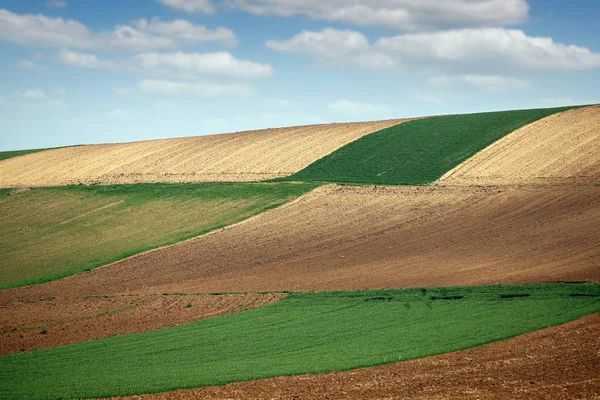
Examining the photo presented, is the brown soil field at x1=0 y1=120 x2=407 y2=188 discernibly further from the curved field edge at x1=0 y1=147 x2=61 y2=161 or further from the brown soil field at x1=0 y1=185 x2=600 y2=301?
the brown soil field at x1=0 y1=185 x2=600 y2=301

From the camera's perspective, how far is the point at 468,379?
16.8 m

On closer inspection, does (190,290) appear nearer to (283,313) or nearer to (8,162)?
(283,313)

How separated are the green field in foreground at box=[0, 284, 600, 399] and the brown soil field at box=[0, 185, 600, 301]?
2299mm

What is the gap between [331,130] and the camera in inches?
2790

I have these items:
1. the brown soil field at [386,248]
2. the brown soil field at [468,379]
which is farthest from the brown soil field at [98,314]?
the brown soil field at [468,379]

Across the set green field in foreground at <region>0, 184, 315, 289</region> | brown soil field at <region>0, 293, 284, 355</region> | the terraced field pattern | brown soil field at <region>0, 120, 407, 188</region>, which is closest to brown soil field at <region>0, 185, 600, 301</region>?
the terraced field pattern

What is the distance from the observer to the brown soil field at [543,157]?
143 feet

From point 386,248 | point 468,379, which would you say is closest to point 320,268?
point 386,248

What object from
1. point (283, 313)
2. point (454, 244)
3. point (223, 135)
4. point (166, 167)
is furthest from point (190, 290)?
point (223, 135)

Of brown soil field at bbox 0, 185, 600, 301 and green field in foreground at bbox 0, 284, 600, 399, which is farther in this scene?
brown soil field at bbox 0, 185, 600, 301

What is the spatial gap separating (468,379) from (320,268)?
1584cm

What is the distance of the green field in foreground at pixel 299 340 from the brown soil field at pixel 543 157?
19.4 m

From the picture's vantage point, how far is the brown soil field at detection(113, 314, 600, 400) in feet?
51.5

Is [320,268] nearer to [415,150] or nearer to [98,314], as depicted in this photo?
[98,314]
